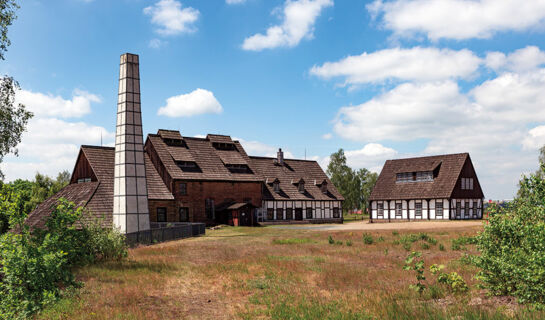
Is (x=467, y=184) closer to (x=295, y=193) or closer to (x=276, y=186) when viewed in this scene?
(x=295, y=193)

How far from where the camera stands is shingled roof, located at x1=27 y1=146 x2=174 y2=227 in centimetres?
3939

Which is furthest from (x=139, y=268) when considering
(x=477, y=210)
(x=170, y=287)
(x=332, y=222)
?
(x=477, y=210)

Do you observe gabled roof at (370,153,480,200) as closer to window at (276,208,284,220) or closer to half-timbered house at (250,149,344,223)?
half-timbered house at (250,149,344,223)

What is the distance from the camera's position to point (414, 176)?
62812 mm

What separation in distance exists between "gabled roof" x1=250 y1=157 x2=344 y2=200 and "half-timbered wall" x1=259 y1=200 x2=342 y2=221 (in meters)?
0.60

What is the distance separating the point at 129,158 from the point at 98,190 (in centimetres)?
1355

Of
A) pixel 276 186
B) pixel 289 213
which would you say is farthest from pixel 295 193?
pixel 289 213

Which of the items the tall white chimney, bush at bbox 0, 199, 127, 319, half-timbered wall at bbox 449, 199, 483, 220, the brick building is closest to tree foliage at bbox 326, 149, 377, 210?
the brick building

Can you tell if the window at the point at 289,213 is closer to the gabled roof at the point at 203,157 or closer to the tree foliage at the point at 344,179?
the gabled roof at the point at 203,157

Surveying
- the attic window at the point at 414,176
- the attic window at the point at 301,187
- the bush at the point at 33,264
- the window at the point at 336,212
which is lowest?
the window at the point at 336,212

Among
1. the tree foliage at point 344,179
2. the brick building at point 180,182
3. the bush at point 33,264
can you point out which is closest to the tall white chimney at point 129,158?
the brick building at point 180,182

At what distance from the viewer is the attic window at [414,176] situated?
61.3 m

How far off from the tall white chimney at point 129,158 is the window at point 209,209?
2264 cm

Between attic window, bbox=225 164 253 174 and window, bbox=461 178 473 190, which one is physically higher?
attic window, bbox=225 164 253 174
